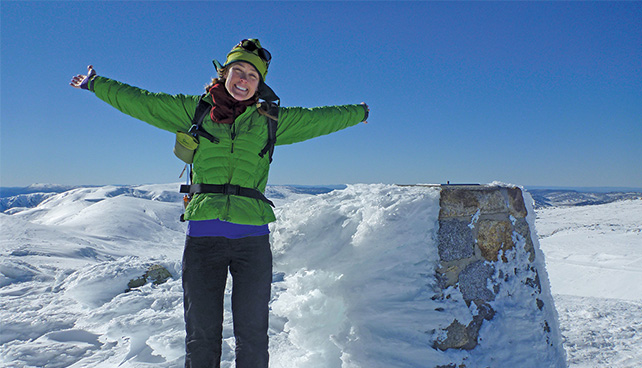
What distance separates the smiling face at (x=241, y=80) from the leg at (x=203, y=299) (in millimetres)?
891

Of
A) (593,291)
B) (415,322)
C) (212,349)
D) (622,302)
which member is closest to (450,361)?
(415,322)

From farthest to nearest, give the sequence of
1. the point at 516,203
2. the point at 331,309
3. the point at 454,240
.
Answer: the point at 516,203, the point at 331,309, the point at 454,240

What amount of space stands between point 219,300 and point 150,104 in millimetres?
1257

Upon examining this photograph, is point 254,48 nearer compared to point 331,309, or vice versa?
point 254,48

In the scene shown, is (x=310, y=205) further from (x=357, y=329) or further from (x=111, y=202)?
(x=111, y=202)

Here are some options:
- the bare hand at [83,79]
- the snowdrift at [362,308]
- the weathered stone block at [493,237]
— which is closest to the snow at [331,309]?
the snowdrift at [362,308]

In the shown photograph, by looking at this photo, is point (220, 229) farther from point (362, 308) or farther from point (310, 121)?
point (362, 308)

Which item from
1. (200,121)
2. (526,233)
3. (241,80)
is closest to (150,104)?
(200,121)

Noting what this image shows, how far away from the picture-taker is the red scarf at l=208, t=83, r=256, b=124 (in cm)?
205

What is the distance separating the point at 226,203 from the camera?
1.97 metres

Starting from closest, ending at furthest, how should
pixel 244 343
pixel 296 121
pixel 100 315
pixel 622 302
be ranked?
pixel 244 343 < pixel 296 121 < pixel 100 315 < pixel 622 302

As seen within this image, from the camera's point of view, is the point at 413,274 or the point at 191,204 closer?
the point at 191,204

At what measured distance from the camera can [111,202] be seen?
23.6 meters

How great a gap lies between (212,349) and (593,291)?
752cm
